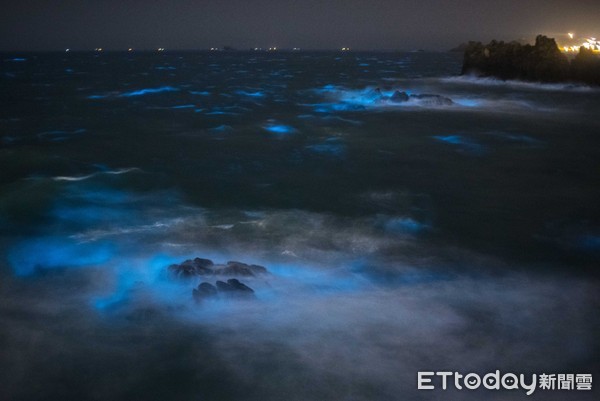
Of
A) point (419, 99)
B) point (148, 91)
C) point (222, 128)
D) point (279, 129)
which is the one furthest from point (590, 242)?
point (148, 91)

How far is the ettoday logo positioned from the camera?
5348mm

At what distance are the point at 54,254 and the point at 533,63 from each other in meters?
52.6

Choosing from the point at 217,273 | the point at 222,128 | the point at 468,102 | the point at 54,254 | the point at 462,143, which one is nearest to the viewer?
Answer: the point at 217,273

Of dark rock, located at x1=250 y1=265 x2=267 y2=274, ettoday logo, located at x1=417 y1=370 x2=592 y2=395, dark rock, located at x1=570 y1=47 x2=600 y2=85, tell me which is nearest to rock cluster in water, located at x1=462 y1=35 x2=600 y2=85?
dark rock, located at x1=570 y1=47 x2=600 y2=85

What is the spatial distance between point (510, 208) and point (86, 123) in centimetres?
2414

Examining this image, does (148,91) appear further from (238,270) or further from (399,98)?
(238,270)

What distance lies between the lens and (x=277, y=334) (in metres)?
6.35

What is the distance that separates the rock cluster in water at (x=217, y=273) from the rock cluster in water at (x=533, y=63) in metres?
46.3

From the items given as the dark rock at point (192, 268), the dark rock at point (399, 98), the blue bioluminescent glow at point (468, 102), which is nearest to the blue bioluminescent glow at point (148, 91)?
the dark rock at point (399, 98)

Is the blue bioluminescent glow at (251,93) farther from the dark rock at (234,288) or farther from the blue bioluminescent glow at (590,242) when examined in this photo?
the dark rock at (234,288)

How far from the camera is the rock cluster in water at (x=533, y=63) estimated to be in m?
43.1

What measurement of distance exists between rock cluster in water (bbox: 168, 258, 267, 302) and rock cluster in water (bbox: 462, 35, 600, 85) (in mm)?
46349

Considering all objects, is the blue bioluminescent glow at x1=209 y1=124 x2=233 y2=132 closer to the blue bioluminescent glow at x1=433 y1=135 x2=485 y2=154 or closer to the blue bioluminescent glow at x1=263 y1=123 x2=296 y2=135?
the blue bioluminescent glow at x1=263 y1=123 x2=296 y2=135

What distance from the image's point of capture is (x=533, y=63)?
48.2m
